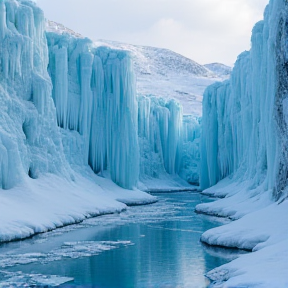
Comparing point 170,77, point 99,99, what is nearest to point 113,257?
point 99,99

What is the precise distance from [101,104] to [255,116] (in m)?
13.0

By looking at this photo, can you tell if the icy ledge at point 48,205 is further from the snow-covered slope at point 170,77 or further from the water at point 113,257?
the snow-covered slope at point 170,77

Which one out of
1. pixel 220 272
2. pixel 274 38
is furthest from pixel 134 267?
pixel 274 38

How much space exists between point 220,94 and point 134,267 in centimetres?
4551

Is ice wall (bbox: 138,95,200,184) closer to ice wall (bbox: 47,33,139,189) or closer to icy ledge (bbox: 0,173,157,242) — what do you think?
ice wall (bbox: 47,33,139,189)

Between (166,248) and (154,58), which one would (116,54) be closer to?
(166,248)

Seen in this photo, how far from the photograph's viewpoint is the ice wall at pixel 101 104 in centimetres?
3959

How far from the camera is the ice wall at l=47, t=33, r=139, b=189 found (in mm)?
39594

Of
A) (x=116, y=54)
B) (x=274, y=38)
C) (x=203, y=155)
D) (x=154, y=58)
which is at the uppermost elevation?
(x=154, y=58)

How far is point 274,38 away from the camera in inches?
882

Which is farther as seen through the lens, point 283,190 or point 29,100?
point 29,100

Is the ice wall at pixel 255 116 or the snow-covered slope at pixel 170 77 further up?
the snow-covered slope at pixel 170 77

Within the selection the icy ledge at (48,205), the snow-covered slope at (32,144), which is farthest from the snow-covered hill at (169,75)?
the icy ledge at (48,205)

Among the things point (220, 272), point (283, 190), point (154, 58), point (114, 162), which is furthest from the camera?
point (154, 58)
